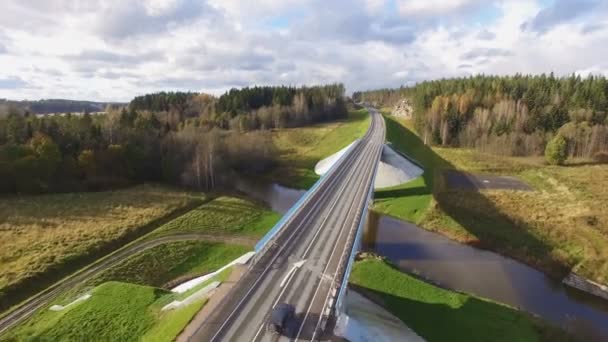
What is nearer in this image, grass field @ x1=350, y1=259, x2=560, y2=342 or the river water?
grass field @ x1=350, y1=259, x2=560, y2=342

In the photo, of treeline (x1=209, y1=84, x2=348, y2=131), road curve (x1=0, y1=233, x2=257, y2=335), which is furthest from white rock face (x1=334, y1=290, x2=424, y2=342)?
treeline (x1=209, y1=84, x2=348, y2=131)

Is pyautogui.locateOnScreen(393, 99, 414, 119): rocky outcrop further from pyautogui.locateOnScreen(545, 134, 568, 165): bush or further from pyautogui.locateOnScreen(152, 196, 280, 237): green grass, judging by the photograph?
pyautogui.locateOnScreen(152, 196, 280, 237): green grass

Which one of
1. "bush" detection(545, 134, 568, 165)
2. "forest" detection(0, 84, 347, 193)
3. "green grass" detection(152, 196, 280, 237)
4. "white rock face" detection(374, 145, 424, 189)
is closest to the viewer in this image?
"green grass" detection(152, 196, 280, 237)

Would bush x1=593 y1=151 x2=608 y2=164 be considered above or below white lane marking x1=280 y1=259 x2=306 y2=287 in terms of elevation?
above

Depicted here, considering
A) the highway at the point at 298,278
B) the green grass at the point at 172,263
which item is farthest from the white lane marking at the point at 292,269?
the green grass at the point at 172,263

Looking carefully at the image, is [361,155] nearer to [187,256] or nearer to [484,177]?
[484,177]

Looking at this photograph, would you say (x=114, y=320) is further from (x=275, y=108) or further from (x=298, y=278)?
(x=275, y=108)

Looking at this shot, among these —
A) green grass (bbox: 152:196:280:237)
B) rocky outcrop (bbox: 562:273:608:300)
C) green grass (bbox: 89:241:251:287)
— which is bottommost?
rocky outcrop (bbox: 562:273:608:300)
